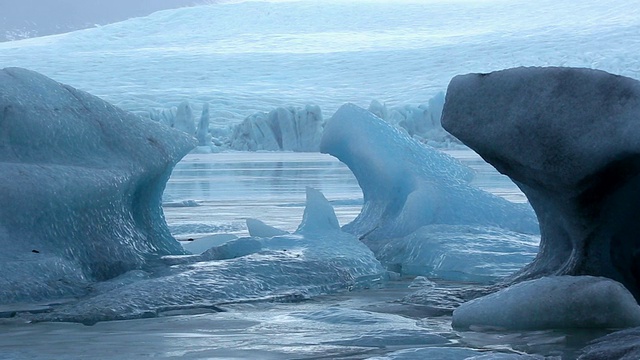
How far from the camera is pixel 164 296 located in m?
2.73

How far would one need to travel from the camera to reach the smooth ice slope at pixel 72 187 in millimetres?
2918

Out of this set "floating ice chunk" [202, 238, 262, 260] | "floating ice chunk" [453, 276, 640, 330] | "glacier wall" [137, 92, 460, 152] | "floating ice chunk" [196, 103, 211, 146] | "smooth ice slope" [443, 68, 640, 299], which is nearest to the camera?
"floating ice chunk" [453, 276, 640, 330]

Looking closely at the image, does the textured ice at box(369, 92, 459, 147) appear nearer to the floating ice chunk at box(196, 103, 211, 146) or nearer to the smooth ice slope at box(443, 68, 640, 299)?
the floating ice chunk at box(196, 103, 211, 146)

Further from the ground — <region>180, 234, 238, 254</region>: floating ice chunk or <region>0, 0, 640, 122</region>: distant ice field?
<region>0, 0, 640, 122</region>: distant ice field

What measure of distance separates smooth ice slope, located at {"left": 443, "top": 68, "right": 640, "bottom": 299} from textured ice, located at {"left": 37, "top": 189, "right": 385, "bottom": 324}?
2.42ft

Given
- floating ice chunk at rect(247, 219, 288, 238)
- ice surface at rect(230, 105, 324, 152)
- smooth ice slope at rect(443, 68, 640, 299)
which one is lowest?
floating ice chunk at rect(247, 219, 288, 238)

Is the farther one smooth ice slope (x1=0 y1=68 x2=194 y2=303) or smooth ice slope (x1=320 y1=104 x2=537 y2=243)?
smooth ice slope (x1=320 y1=104 x2=537 y2=243)

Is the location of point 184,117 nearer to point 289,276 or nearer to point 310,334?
point 289,276

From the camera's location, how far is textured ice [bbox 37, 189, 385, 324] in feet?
8.60

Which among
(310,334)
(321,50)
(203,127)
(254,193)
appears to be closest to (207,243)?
(310,334)

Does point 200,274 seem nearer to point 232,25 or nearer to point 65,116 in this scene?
point 65,116

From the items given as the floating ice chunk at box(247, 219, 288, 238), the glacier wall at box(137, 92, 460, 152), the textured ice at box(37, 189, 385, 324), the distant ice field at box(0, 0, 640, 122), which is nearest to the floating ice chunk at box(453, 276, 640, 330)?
the textured ice at box(37, 189, 385, 324)

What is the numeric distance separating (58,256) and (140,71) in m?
30.2

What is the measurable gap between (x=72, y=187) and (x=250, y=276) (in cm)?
61
